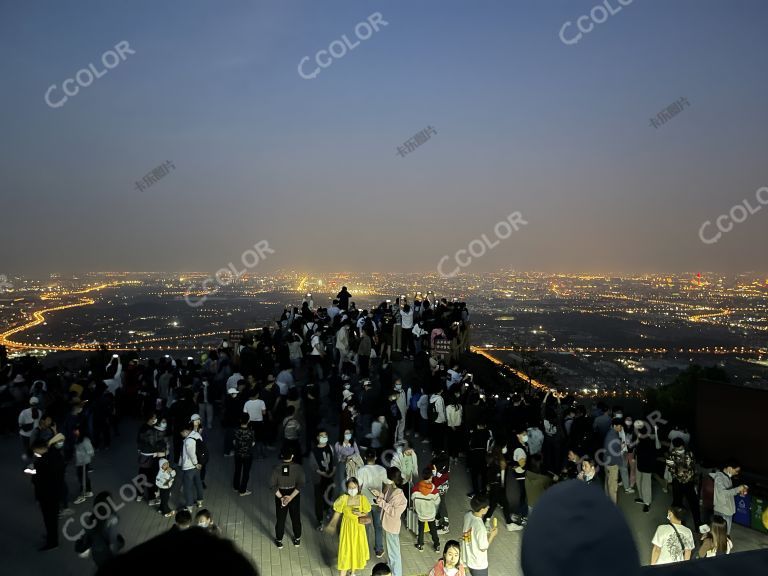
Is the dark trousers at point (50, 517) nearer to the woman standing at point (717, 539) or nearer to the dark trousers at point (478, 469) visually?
the dark trousers at point (478, 469)

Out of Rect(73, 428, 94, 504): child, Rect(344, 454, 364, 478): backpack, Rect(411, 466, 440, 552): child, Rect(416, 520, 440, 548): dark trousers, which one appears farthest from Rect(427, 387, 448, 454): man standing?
Rect(73, 428, 94, 504): child

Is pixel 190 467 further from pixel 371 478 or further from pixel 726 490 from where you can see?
pixel 726 490

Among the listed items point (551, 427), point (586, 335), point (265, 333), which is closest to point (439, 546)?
point (551, 427)

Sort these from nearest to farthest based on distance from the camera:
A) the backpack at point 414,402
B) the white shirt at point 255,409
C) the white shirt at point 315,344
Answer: the white shirt at point 255,409 → the backpack at point 414,402 → the white shirt at point 315,344

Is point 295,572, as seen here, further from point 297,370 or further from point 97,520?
point 297,370

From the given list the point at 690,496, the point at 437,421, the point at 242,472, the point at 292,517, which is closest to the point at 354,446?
the point at 292,517

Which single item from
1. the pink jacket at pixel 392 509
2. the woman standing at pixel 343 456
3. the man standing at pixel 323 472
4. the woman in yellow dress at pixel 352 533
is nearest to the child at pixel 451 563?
the pink jacket at pixel 392 509
